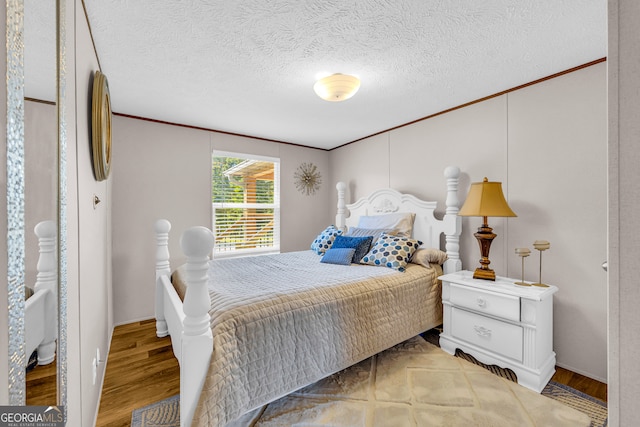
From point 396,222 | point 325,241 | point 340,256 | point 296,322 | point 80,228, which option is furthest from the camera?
point 325,241

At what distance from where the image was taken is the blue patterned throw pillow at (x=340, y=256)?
266 centimetres

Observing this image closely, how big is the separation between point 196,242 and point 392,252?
185cm

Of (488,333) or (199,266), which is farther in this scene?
(488,333)

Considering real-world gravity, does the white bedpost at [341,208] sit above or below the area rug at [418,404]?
above

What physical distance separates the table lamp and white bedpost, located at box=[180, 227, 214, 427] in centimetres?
199

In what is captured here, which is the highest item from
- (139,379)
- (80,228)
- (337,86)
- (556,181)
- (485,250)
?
(337,86)

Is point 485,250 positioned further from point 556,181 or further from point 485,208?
point 556,181

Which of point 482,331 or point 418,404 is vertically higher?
point 482,331

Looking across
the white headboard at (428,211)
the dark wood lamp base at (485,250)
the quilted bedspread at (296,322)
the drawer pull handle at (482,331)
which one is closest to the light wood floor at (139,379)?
the drawer pull handle at (482,331)

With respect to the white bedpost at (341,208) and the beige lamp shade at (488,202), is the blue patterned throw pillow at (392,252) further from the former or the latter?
the white bedpost at (341,208)

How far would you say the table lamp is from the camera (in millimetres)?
2150

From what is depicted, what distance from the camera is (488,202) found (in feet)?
7.14

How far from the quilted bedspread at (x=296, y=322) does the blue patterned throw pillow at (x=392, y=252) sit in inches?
4.6

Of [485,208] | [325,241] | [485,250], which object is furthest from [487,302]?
[325,241]
